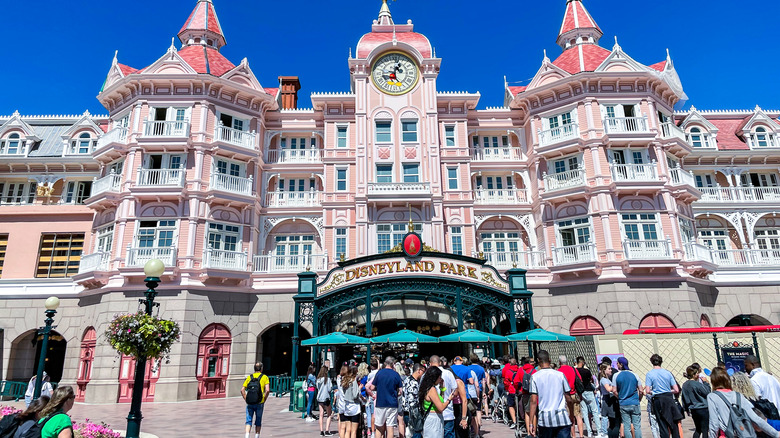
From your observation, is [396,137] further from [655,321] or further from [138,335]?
[138,335]

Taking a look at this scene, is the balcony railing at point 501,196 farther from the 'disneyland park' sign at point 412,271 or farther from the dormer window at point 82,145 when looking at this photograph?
the dormer window at point 82,145

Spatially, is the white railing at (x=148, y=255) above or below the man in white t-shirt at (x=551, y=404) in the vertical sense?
above

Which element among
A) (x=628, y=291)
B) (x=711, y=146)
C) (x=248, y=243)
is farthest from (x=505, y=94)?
(x=248, y=243)

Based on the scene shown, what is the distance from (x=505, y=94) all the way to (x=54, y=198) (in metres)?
30.6

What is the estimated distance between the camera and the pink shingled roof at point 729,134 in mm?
32719

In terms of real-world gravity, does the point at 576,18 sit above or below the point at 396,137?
above

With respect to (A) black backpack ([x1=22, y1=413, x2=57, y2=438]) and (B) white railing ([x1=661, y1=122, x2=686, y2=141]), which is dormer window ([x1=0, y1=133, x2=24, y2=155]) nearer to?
(A) black backpack ([x1=22, y1=413, x2=57, y2=438])

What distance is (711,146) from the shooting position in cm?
3234

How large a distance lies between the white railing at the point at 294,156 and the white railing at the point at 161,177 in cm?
601

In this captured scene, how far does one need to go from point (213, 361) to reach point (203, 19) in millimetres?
22831

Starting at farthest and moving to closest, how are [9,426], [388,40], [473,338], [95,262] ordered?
[388,40]
[95,262]
[473,338]
[9,426]

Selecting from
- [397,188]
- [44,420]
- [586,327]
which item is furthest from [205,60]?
[44,420]

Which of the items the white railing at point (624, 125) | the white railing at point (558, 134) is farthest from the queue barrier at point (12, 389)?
the white railing at point (624, 125)

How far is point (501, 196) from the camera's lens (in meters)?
31.3
